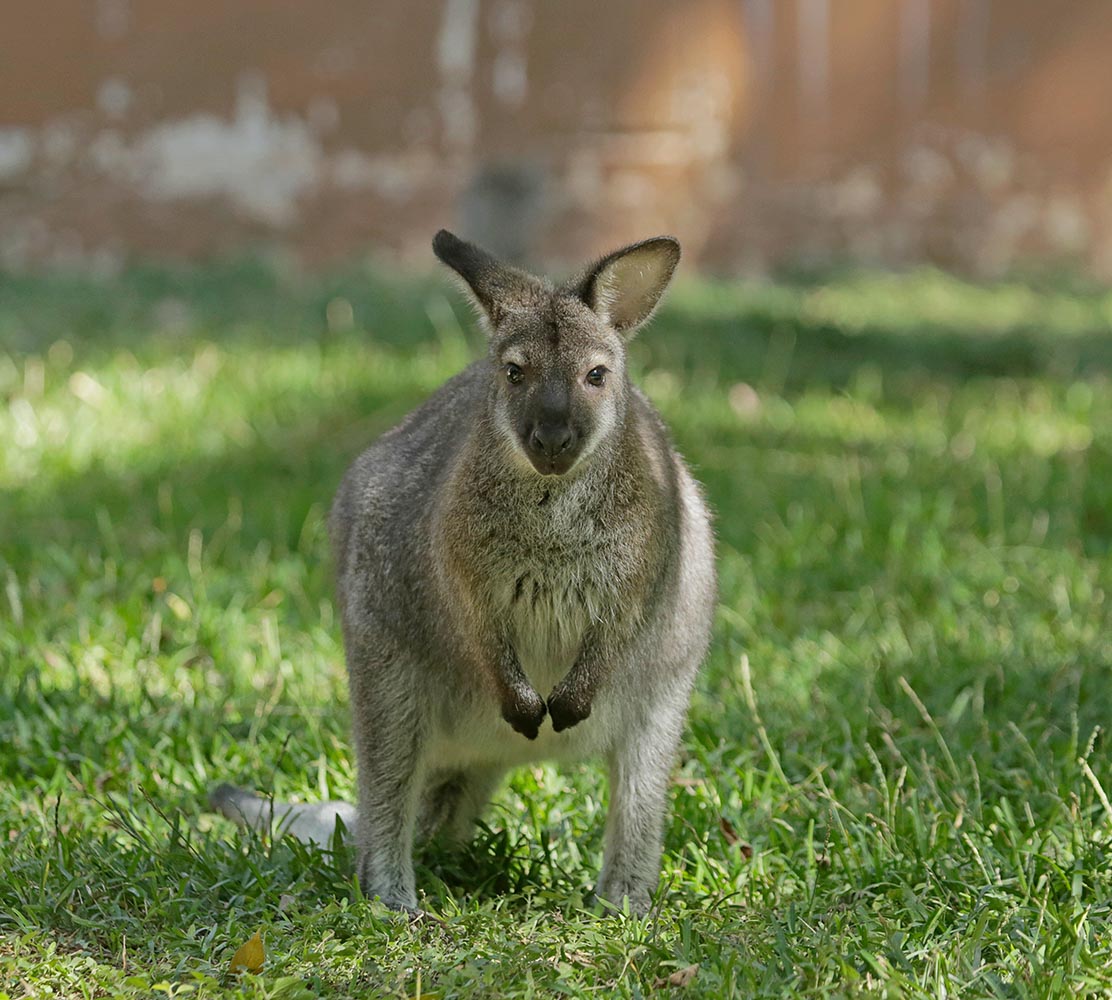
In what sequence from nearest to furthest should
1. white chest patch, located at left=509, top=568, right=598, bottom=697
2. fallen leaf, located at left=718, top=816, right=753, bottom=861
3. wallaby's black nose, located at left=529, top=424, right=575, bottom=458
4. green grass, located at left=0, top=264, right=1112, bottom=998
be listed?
1. green grass, located at left=0, top=264, right=1112, bottom=998
2. wallaby's black nose, located at left=529, top=424, right=575, bottom=458
3. white chest patch, located at left=509, top=568, right=598, bottom=697
4. fallen leaf, located at left=718, top=816, right=753, bottom=861

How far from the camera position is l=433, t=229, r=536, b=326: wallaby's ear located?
2648 millimetres

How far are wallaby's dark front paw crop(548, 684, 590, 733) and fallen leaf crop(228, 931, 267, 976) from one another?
0.61m

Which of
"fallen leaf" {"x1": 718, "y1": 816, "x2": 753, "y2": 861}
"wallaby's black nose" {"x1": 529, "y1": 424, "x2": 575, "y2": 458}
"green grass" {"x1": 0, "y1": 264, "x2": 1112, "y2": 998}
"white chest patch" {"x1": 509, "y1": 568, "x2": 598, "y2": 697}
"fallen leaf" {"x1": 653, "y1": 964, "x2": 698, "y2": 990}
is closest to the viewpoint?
"fallen leaf" {"x1": 653, "y1": 964, "x2": 698, "y2": 990}

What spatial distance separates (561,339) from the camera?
2572 millimetres

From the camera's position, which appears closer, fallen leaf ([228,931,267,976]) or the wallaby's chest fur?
fallen leaf ([228,931,267,976])

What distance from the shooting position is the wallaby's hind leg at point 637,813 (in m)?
2.61

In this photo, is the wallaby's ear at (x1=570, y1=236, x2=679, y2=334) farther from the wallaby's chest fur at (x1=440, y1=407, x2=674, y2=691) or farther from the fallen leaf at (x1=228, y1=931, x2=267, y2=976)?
the fallen leaf at (x1=228, y1=931, x2=267, y2=976)

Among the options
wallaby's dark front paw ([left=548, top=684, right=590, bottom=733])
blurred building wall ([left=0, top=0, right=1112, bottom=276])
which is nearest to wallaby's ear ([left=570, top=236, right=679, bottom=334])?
wallaby's dark front paw ([left=548, top=684, right=590, bottom=733])

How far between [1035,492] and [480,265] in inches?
116

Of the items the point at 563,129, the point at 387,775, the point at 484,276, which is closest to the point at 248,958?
the point at 387,775

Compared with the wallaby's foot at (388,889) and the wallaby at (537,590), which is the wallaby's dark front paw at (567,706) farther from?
the wallaby's foot at (388,889)

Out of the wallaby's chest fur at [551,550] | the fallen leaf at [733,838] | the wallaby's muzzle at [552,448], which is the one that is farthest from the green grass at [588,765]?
the wallaby's muzzle at [552,448]

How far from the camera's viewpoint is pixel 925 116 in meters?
10.6

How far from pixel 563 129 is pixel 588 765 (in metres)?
6.95
